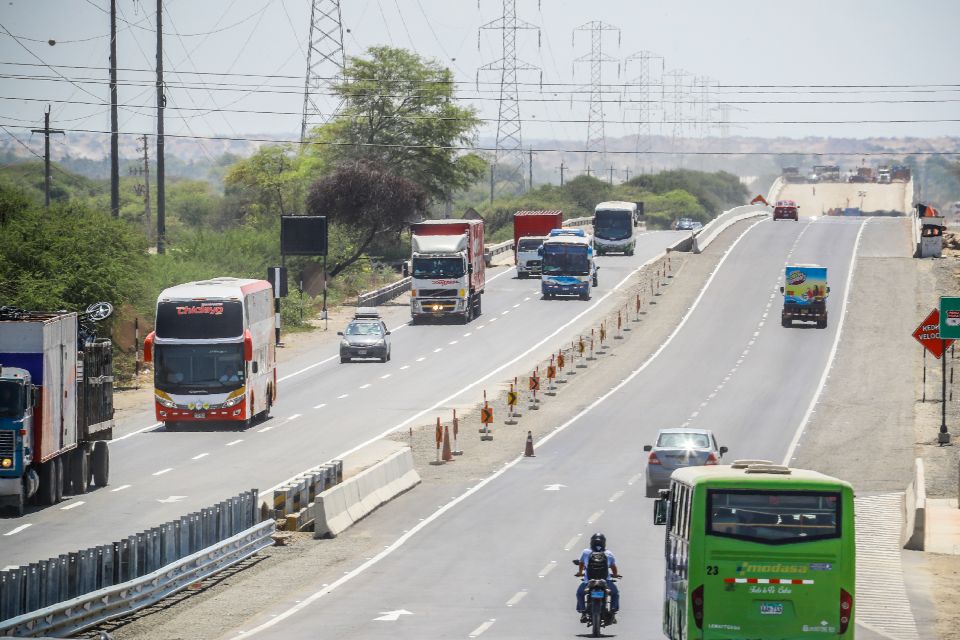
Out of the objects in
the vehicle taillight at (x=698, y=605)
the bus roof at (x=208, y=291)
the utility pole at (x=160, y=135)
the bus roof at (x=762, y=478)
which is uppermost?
the utility pole at (x=160, y=135)

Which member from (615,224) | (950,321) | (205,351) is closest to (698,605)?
(950,321)

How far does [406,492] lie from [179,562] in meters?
13.0

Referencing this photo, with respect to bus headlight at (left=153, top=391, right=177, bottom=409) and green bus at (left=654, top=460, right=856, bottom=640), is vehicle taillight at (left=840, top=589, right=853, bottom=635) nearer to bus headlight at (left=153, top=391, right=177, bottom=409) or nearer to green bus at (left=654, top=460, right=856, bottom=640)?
green bus at (left=654, top=460, right=856, bottom=640)

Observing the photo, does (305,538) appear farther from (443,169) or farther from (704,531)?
(443,169)

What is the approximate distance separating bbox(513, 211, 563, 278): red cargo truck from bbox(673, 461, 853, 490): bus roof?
3079 inches

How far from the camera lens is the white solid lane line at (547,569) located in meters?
29.2

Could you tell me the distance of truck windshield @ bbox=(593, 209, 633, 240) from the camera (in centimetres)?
10888

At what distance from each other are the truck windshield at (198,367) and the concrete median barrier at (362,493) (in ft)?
24.5

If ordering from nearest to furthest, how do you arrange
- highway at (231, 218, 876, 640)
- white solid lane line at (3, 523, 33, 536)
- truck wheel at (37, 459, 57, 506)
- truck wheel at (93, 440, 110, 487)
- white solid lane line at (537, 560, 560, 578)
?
1. highway at (231, 218, 876, 640)
2. white solid lane line at (537, 560, 560, 578)
3. white solid lane line at (3, 523, 33, 536)
4. truck wheel at (37, 459, 57, 506)
5. truck wheel at (93, 440, 110, 487)

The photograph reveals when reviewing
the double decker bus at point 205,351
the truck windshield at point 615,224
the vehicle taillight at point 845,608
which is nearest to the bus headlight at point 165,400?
the double decker bus at point 205,351

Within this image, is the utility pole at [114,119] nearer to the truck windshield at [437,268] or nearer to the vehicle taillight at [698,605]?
the truck windshield at [437,268]

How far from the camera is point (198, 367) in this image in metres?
46.1

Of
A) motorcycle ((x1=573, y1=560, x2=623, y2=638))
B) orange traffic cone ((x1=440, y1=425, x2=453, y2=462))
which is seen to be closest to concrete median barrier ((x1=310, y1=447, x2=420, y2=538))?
orange traffic cone ((x1=440, y1=425, x2=453, y2=462))

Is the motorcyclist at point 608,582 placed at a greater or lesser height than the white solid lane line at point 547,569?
greater
